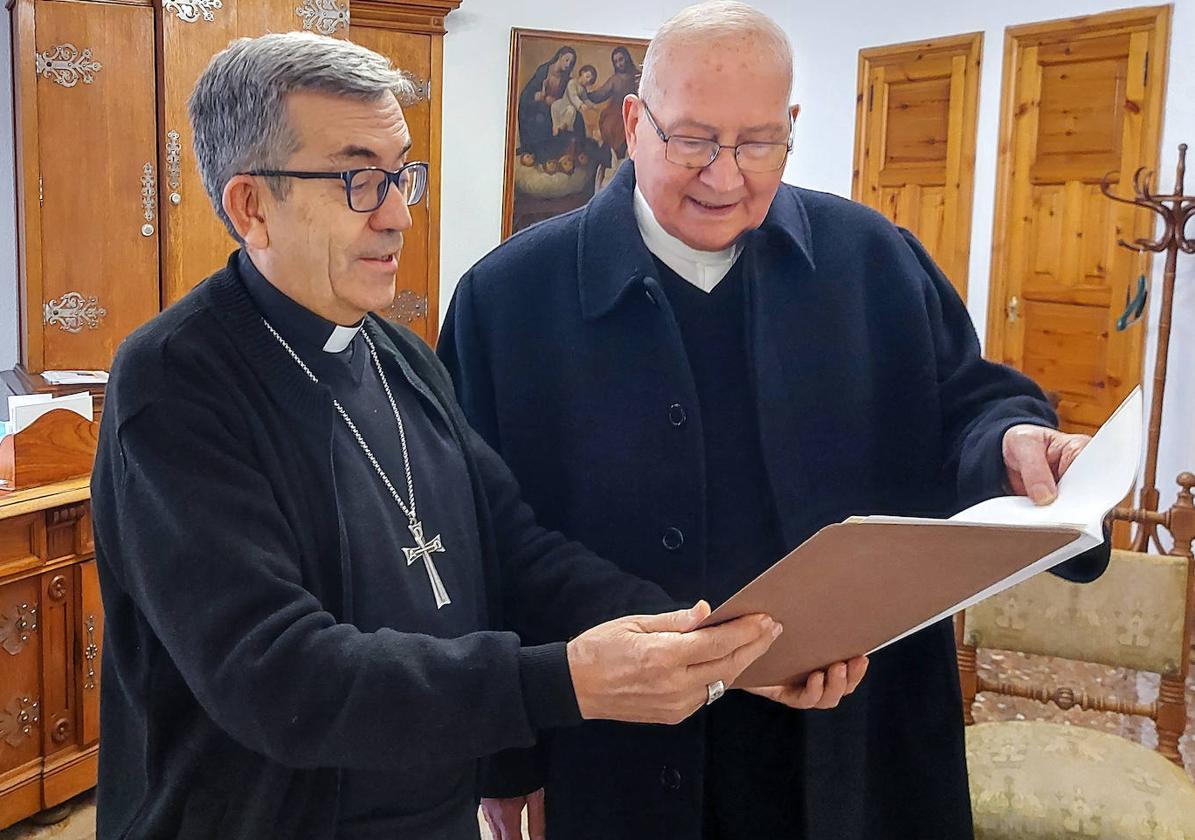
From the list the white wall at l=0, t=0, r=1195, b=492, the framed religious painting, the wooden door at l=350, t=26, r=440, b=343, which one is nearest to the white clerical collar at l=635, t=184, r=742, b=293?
the white wall at l=0, t=0, r=1195, b=492

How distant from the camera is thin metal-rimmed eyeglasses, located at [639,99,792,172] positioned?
A: 5.02 ft

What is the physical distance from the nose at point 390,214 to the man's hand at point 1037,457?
2.55ft

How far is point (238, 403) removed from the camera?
46.0 inches

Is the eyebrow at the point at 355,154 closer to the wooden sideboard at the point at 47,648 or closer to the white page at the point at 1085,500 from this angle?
the white page at the point at 1085,500

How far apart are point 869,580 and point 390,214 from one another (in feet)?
2.10

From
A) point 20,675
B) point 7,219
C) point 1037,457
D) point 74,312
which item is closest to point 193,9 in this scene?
point 7,219

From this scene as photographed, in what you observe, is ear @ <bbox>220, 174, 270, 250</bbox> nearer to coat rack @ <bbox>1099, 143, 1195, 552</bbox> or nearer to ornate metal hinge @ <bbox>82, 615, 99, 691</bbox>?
ornate metal hinge @ <bbox>82, 615, 99, 691</bbox>

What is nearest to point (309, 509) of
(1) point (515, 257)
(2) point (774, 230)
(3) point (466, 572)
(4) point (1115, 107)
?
(3) point (466, 572)

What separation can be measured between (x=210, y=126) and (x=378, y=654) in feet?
1.94

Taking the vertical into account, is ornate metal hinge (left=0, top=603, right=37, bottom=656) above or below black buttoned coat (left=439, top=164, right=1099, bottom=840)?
below

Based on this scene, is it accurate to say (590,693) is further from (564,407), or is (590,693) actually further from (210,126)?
(210,126)

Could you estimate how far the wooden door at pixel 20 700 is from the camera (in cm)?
311

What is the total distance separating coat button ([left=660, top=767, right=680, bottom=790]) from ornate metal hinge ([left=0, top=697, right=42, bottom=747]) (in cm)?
229

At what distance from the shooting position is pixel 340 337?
1.31m
